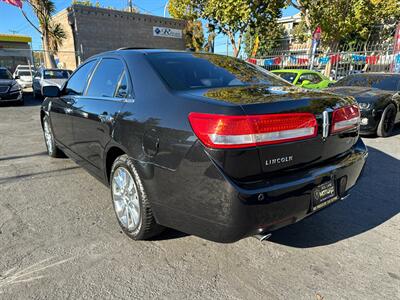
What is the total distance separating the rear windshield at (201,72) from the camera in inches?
104

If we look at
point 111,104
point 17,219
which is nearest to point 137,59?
point 111,104

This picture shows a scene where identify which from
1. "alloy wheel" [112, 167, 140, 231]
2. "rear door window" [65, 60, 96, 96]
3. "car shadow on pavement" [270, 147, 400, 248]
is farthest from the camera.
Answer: "rear door window" [65, 60, 96, 96]

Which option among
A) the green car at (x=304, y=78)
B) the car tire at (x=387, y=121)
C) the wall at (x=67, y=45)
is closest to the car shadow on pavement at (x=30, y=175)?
the car tire at (x=387, y=121)

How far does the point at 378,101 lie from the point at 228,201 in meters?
6.02

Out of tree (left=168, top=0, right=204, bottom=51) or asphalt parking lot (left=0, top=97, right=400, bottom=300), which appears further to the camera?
tree (left=168, top=0, right=204, bottom=51)

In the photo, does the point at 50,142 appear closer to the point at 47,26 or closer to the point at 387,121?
the point at 387,121

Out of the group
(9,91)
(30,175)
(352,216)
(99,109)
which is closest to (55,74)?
(9,91)

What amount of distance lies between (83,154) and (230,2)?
51.4 ft

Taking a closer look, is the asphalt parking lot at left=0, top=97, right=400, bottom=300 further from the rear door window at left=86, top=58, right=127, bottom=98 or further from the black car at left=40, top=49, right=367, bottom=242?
the rear door window at left=86, top=58, right=127, bottom=98

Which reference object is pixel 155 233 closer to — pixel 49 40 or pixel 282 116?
pixel 282 116

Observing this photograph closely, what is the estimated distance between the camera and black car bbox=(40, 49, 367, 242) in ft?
6.45

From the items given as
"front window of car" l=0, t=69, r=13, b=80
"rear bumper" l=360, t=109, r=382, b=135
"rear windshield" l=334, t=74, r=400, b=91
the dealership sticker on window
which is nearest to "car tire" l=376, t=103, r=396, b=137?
"rear bumper" l=360, t=109, r=382, b=135

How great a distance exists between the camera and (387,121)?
695 cm

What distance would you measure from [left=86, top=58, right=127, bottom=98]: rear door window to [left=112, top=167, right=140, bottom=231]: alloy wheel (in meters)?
0.75
